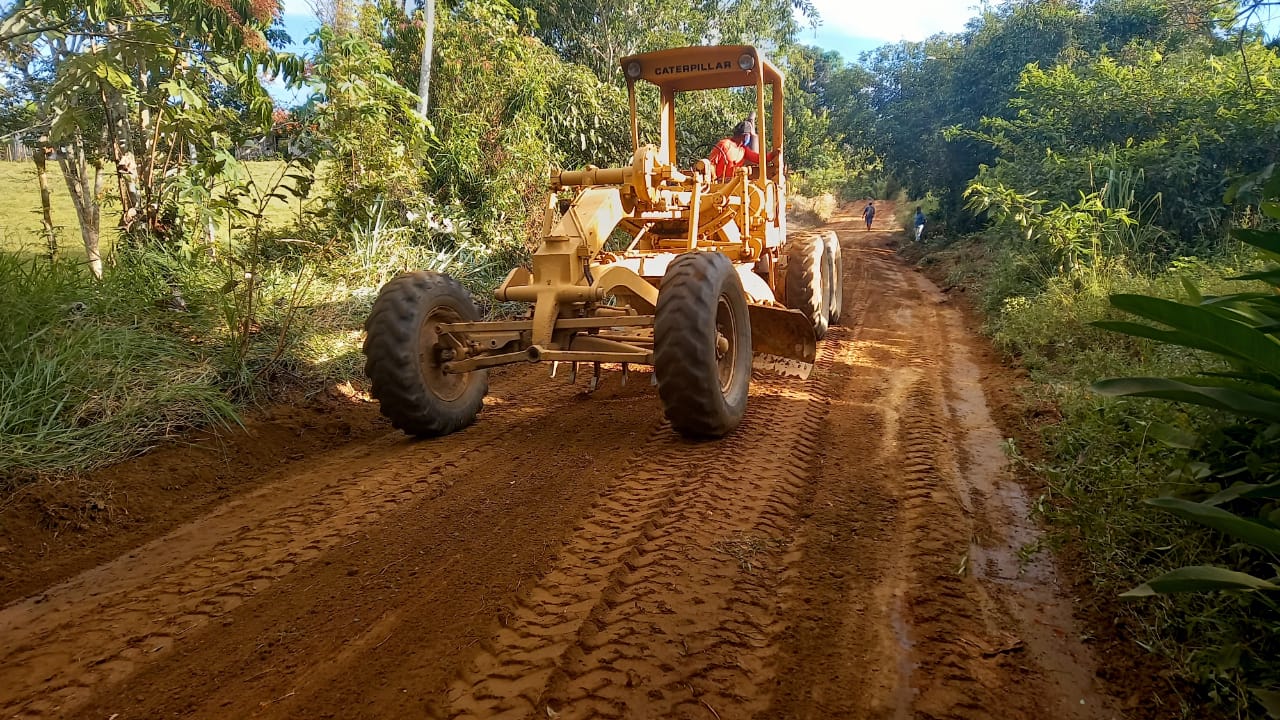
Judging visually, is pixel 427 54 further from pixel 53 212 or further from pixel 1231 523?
pixel 1231 523

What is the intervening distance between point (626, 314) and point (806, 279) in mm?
2973

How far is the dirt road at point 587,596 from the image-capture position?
2406 mm

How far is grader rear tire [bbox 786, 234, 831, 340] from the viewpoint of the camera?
7742mm

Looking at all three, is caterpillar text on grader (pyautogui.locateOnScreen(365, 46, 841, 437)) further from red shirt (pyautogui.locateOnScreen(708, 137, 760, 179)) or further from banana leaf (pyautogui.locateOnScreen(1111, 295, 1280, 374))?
banana leaf (pyautogui.locateOnScreen(1111, 295, 1280, 374))

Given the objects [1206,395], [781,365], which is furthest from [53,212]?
[1206,395]

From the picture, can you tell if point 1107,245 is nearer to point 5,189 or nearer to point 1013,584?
point 1013,584

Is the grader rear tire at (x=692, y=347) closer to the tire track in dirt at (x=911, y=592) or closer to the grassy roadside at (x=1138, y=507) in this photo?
the tire track in dirt at (x=911, y=592)

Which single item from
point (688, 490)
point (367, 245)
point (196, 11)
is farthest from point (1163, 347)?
point (367, 245)

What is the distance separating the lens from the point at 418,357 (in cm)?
482

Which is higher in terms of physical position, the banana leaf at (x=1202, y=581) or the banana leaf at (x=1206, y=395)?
the banana leaf at (x=1206, y=395)

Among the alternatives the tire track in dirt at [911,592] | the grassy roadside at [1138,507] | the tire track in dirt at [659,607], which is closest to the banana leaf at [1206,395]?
the grassy roadside at [1138,507]

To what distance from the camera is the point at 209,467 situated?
15.3ft

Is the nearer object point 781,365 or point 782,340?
point 782,340

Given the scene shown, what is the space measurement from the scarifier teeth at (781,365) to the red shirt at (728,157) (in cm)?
250
